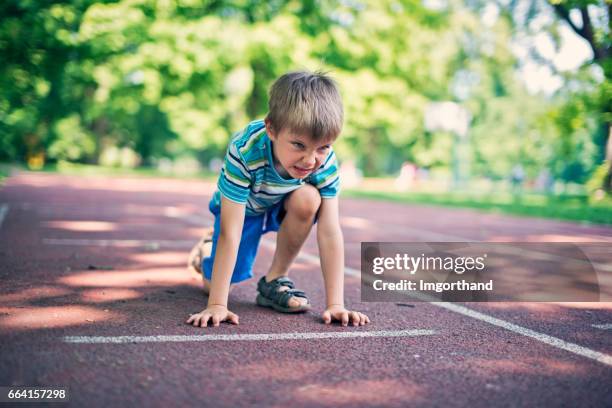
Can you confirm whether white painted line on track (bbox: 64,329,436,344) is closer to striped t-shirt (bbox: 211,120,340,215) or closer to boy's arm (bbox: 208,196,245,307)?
boy's arm (bbox: 208,196,245,307)

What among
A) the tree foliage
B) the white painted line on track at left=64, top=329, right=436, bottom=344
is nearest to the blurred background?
the tree foliage

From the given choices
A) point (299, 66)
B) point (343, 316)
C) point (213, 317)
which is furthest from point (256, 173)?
point (299, 66)

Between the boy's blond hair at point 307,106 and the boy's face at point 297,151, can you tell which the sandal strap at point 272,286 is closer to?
the boy's face at point 297,151

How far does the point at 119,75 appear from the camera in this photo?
27250mm

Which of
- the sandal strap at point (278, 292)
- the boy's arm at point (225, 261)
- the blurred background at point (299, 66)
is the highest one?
the blurred background at point (299, 66)

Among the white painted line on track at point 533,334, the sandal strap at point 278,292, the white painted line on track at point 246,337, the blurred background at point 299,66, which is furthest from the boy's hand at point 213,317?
the blurred background at point 299,66

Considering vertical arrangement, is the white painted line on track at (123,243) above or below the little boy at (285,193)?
below

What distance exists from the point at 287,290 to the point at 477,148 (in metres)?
59.6

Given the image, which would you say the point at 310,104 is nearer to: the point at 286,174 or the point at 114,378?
A: the point at 286,174

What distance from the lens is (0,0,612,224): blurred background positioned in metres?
7.91

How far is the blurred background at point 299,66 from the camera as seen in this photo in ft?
26.0

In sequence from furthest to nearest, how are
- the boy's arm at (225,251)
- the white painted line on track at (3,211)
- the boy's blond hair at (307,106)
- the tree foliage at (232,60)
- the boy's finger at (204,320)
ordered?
the white painted line on track at (3,211), the tree foliage at (232,60), the boy's arm at (225,251), the boy's finger at (204,320), the boy's blond hair at (307,106)

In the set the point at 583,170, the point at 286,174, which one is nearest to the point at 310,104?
the point at 286,174

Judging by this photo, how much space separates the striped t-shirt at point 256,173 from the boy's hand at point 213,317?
576 mm
